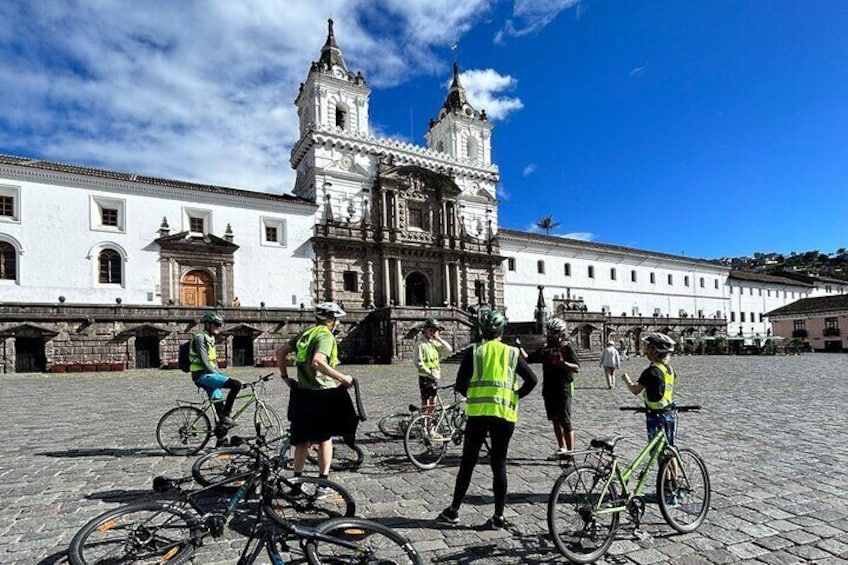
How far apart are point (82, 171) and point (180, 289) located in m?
7.94

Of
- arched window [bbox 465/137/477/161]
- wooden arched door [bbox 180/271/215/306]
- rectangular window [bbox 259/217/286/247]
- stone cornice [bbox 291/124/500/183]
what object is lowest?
wooden arched door [bbox 180/271/215/306]

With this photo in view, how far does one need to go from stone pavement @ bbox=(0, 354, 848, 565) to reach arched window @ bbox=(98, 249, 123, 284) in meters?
16.4

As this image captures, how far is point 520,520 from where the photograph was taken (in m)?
4.77

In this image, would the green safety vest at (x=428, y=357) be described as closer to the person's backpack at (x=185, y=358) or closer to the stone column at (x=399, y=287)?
the person's backpack at (x=185, y=358)

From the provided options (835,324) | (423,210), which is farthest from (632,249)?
(423,210)

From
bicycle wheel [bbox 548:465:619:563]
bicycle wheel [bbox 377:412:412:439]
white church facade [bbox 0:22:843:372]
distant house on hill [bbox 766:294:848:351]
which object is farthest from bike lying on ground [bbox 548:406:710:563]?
distant house on hill [bbox 766:294:848:351]

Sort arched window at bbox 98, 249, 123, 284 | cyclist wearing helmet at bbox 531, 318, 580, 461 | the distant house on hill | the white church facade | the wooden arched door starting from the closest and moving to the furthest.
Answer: cyclist wearing helmet at bbox 531, 318, 580, 461 → the white church facade → arched window at bbox 98, 249, 123, 284 → the wooden arched door → the distant house on hill

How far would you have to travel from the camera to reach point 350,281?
33719 mm

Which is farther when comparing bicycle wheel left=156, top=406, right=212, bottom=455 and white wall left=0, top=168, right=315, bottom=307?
white wall left=0, top=168, right=315, bottom=307

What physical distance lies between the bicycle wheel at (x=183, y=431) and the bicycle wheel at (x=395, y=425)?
106 inches

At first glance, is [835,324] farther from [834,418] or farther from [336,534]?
[336,534]

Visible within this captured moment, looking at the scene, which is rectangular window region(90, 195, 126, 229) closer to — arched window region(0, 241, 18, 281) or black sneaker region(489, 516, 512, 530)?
arched window region(0, 241, 18, 281)

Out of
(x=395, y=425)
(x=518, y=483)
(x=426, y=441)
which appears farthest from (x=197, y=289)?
(x=518, y=483)

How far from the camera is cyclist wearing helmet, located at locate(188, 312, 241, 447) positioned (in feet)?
23.6
